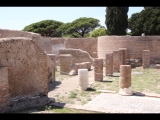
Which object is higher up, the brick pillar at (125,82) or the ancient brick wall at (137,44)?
the ancient brick wall at (137,44)

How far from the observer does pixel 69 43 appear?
27750mm

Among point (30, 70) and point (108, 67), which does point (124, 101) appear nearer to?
point (30, 70)

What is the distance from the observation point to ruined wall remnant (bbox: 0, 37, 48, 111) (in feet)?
26.1

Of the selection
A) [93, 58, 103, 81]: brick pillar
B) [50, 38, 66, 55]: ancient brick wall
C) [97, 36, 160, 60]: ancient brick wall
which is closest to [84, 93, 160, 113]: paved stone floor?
[93, 58, 103, 81]: brick pillar

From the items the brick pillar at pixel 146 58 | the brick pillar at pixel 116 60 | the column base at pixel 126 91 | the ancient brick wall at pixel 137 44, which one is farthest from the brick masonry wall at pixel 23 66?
the ancient brick wall at pixel 137 44

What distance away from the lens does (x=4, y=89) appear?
737 centimetres

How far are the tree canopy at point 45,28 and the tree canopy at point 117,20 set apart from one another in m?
20.6

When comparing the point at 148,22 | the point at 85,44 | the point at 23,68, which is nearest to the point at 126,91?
the point at 23,68

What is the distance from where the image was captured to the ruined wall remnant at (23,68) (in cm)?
795

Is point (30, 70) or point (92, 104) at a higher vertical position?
point (30, 70)

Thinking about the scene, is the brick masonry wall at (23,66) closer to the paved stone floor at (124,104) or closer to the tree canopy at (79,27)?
the paved stone floor at (124,104)
